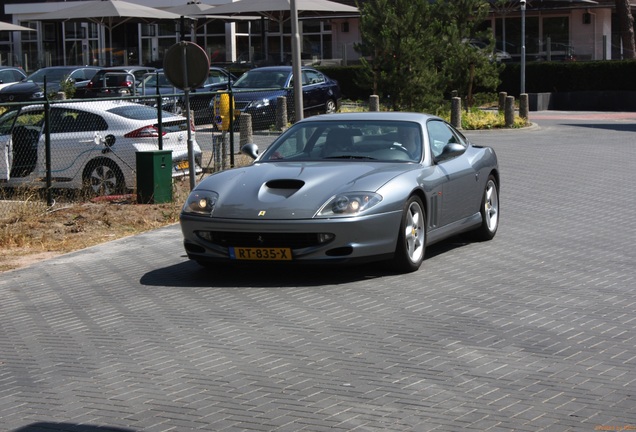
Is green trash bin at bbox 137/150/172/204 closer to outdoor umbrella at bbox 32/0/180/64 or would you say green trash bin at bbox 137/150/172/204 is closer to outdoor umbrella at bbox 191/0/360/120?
outdoor umbrella at bbox 191/0/360/120

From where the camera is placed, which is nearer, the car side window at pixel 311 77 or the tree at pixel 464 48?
the car side window at pixel 311 77

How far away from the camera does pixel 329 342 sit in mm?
7512

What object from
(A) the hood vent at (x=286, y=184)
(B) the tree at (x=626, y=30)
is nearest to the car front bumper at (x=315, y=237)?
(A) the hood vent at (x=286, y=184)

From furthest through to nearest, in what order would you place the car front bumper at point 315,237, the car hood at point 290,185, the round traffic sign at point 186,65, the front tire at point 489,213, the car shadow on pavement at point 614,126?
the car shadow on pavement at point 614,126 < the round traffic sign at point 186,65 < the front tire at point 489,213 < the car hood at point 290,185 < the car front bumper at point 315,237

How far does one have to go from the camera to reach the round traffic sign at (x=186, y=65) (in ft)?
46.2

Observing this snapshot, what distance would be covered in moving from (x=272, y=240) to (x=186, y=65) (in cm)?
525

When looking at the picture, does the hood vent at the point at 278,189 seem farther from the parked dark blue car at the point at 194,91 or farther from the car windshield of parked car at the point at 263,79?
the car windshield of parked car at the point at 263,79

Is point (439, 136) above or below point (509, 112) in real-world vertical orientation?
above

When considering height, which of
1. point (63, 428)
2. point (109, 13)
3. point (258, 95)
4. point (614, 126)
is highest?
point (109, 13)

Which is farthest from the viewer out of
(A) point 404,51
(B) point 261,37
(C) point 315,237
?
(B) point 261,37

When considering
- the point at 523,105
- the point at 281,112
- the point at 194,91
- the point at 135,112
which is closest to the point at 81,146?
the point at 135,112

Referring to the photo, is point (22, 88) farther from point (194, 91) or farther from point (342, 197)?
point (342, 197)

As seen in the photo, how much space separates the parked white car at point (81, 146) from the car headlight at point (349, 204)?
21.5ft

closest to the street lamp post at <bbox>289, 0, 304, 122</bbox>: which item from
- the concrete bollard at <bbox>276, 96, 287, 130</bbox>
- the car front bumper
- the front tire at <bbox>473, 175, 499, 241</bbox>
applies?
the front tire at <bbox>473, 175, 499, 241</bbox>
